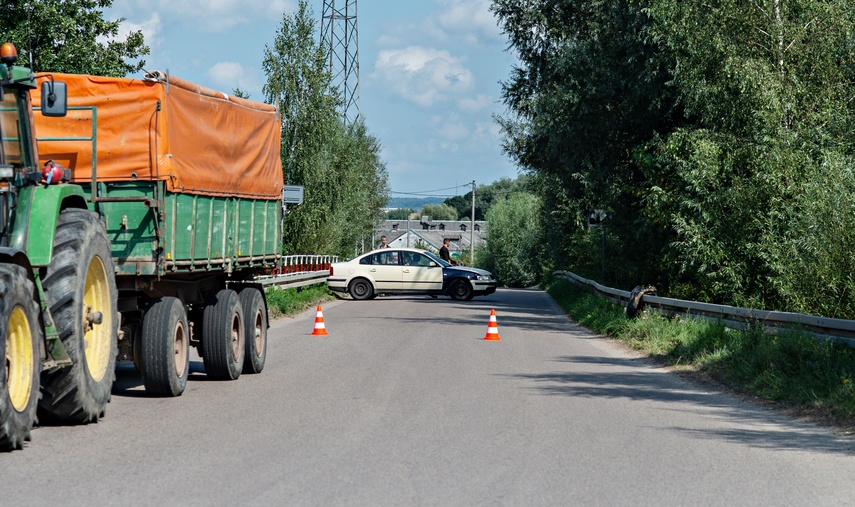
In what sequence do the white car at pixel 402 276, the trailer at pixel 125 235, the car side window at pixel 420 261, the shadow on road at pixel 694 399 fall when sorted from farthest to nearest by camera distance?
the car side window at pixel 420 261, the white car at pixel 402 276, the shadow on road at pixel 694 399, the trailer at pixel 125 235

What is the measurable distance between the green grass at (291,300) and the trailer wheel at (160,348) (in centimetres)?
1355

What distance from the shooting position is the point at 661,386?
13258 millimetres


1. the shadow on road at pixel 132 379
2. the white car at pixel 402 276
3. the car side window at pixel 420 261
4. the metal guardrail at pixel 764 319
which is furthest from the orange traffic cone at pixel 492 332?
the car side window at pixel 420 261

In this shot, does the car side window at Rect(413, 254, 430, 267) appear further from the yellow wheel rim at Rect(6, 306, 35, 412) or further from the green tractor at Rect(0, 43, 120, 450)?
the yellow wheel rim at Rect(6, 306, 35, 412)

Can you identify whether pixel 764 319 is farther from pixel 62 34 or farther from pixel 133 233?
pixel 62 34

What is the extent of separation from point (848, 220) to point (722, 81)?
304 inches

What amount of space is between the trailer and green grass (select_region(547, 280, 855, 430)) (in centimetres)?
602

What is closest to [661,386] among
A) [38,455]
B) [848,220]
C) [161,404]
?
[848,220]

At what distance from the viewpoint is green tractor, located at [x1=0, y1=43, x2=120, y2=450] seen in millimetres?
7828

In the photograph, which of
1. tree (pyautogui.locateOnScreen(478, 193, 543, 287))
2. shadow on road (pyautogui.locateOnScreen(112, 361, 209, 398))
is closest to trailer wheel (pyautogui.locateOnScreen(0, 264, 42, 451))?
shadow on road (pyautogui.locateOnScreen(112, 361, 209, 398))

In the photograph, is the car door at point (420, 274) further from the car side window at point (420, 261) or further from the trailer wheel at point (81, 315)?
the trailer wheel at point (81, 315)

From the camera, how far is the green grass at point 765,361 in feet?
36.1

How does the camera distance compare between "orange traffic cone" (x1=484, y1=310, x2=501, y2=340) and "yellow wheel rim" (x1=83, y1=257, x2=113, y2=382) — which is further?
"orange traffic cone" (x1=484, y1=310, x2=501, y2=340)

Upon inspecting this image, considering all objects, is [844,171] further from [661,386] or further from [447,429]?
[447,429]
